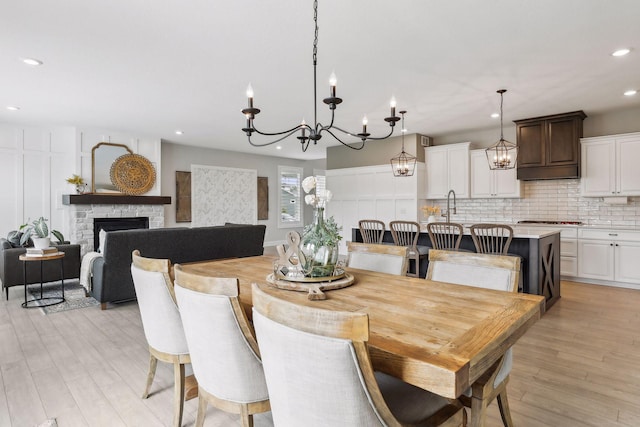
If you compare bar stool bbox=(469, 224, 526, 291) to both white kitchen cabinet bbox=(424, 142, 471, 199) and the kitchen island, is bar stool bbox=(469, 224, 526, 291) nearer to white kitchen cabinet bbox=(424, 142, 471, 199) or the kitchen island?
the kitchen island

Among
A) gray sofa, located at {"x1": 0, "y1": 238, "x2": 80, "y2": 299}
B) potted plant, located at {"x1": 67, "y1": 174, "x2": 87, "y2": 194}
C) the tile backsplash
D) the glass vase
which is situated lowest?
gray sofa, located at {"x1": 0, "y1": 238, "x2": 80, "y2": 299}

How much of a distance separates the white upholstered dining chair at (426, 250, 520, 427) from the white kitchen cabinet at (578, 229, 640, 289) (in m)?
4.24

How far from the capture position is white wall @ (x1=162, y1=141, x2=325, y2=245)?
8.08 meters

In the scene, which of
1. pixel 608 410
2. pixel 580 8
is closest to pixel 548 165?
pixel 580 8

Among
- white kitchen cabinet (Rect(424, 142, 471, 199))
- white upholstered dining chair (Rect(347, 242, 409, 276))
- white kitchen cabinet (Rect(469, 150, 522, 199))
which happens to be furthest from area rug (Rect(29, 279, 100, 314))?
white kitchen cabinet (Rect(469, 150, 522, 199))

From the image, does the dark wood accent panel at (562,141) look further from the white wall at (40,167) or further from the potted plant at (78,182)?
the potted plant at (78,182)

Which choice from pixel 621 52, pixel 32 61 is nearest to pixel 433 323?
pixel 621 52

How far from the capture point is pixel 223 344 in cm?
137

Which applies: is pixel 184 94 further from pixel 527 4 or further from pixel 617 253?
pixel 617 253

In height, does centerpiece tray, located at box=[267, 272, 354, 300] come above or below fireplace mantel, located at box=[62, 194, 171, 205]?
below

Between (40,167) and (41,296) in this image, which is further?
(40,167)

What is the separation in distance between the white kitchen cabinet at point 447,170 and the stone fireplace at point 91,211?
5.47 m

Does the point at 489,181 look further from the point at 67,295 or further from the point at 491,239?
the point at 67,295

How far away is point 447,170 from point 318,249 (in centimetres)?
554
